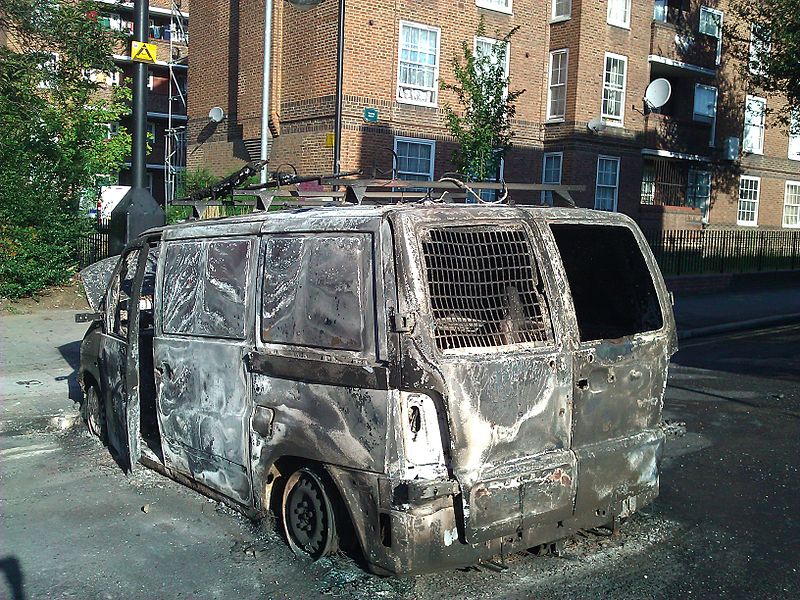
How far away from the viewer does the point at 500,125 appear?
665 inches

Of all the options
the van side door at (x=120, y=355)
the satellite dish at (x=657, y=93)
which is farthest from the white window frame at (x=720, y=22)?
the van side door at (x=120, y=355)

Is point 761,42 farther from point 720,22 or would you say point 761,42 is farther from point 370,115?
point 370,115

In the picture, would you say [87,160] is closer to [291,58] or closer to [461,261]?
[291,58]

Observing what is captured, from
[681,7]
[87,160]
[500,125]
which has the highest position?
[681,7]

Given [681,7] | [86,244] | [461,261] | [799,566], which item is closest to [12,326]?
[86,244]

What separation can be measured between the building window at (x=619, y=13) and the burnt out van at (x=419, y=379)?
21.8 m

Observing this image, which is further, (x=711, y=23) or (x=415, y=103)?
(x=711, y=23)

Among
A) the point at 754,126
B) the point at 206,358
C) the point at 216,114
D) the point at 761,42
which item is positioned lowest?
the point at 206,358

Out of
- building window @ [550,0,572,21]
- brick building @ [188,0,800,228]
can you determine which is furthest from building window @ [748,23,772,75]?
building window @ [550,0,572,21]

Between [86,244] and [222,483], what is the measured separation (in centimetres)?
1219

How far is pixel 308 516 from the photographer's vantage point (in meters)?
4.68

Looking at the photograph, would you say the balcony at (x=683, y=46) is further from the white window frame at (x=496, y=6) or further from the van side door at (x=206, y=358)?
the van side door at (x=206, y=358)

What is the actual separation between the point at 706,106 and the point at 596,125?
7.29 m

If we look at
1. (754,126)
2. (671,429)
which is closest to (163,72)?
(754,126)
